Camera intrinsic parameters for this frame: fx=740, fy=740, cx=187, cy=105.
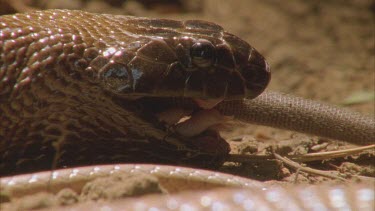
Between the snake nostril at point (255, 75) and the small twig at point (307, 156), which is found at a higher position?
the snake nostril at point (255, 75)

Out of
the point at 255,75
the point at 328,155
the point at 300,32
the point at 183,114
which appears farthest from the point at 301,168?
the point at 300,32

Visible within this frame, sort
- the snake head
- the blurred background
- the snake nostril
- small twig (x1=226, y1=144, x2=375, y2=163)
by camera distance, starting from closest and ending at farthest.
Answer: the snake head
the snake nostril
small twig (x1=226, y1=144, x2=375, y2=163)
the blurred background

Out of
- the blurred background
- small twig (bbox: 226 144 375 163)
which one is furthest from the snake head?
the blurred background

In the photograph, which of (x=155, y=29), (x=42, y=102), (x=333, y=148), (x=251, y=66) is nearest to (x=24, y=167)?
(x=42, y=102)

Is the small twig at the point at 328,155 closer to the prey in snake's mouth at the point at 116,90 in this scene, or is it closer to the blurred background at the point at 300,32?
the prey in snake's mouth at the point at 116,90

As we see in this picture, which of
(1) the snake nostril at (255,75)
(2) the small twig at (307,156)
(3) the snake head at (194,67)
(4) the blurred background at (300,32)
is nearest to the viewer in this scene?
(3) the snake head at (194,67)

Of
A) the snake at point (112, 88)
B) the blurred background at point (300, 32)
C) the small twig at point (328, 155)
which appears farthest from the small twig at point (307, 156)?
the blurred background at point (300, 32)

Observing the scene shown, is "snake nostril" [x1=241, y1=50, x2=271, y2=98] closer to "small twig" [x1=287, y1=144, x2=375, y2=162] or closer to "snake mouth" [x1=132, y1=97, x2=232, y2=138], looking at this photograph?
"snake mouth" [x1=132, y1=97, x2=232, y2=138]

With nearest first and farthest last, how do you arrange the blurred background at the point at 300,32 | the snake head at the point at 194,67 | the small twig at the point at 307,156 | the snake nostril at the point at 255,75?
1. the snake head at the point at 194,67
2. the snake nostril at the point at 255,75
3. the small twig at the point at 307,156
4. the blurred background at the point at 300,32
